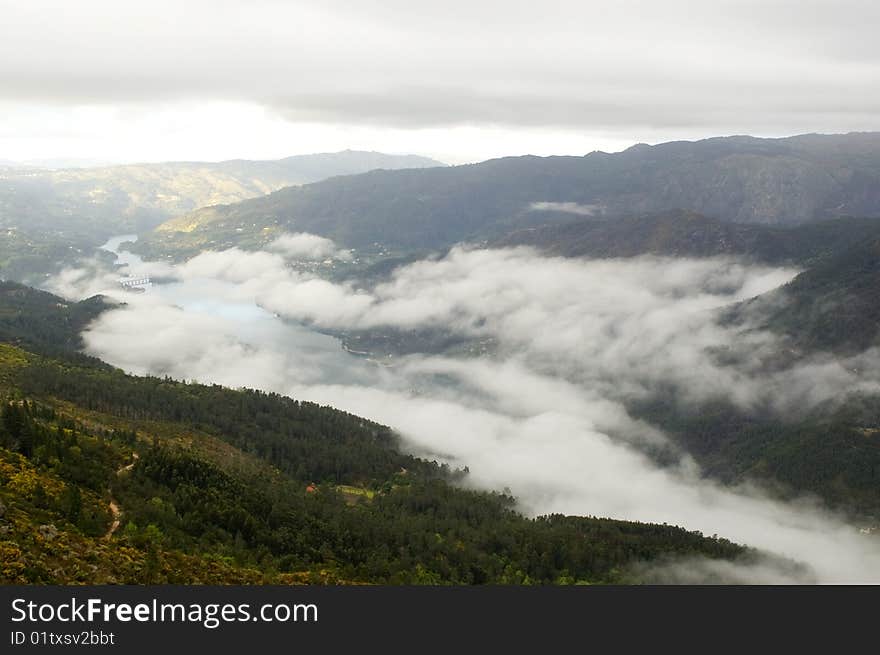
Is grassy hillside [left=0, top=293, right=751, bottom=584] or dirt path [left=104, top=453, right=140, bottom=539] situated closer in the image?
grassy hillside [left=0, top=293, right=751, bottom=584]

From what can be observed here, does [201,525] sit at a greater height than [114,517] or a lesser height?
lesser

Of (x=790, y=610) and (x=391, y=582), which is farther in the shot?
(x=391, y=582)

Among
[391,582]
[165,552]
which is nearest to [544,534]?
[391,582]

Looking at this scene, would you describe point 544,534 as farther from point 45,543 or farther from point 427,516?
point 45,543

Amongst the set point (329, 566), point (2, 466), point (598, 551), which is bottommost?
point (598, 551)

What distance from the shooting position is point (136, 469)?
116m

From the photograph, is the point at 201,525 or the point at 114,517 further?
the point at 201,525

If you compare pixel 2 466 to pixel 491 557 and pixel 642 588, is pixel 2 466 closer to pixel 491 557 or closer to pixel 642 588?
pixel 642 588

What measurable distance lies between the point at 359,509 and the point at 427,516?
19058mm

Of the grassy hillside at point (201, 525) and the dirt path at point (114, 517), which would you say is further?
the dirt path at point (114, 517)

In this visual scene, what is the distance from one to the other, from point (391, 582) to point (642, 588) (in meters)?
58.0

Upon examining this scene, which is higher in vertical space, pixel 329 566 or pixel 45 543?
pixel 45 543

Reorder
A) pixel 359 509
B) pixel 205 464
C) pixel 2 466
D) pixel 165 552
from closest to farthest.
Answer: pixel 165 552, pixel 2 466, pixel 205 464, pixel 359 509

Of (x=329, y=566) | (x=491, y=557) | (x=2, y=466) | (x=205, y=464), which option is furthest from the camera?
(x=491, y=557)
